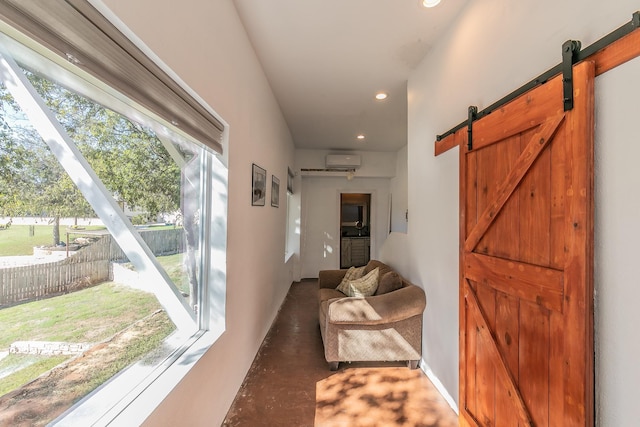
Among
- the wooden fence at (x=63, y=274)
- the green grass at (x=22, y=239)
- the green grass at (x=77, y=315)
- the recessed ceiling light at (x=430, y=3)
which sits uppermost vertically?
the recessed ceiling light at (x=430, y=3)

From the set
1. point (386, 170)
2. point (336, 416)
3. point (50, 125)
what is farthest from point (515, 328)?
point (386, 170)

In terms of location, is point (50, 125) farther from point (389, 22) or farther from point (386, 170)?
point (386, 170)

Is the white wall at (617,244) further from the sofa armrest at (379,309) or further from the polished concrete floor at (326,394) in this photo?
the sofa armrest at (379,309)

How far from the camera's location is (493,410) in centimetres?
146

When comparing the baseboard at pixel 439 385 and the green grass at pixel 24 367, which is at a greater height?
the green grass at pixel 24 367

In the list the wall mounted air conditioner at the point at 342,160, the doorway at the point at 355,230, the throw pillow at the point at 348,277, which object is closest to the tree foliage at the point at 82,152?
the throw pillow at the point at 348,277

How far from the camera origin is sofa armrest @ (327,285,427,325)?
2334 millimetres

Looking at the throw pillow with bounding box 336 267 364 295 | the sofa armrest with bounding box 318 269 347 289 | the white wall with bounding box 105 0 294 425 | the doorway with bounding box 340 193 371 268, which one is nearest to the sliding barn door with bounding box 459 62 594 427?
the white wall with bounding box 105 0 294 425

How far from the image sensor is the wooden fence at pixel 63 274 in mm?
696

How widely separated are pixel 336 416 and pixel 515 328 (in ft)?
4.11

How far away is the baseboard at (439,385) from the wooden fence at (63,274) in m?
2.16

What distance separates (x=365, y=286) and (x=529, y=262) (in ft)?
5.68

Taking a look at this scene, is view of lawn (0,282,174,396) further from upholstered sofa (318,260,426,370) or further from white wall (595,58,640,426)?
white wall (595,58,640,426)

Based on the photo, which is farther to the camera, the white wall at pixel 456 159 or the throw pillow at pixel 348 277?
the throw pillow at pixel 348 277
